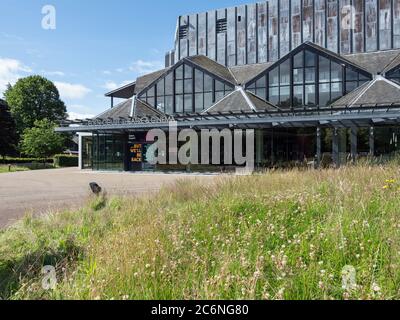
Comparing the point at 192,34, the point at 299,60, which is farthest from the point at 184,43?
the point at 299,60

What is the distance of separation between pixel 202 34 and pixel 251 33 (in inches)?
262

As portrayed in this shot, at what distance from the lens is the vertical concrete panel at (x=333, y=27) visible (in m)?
39.1

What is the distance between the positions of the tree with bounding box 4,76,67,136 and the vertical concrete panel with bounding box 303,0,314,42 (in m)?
40.4

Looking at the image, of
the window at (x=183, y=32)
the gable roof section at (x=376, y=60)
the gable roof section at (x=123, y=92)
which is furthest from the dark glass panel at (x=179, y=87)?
the window at (x=183, y=32)

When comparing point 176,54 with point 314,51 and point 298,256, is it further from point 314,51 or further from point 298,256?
point 298,256

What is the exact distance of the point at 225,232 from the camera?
477 cm

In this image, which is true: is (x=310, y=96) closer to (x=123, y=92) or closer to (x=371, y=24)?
(x=371, y=24)

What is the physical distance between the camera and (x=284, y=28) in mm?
42000

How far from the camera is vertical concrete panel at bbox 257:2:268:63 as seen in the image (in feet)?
A: 139

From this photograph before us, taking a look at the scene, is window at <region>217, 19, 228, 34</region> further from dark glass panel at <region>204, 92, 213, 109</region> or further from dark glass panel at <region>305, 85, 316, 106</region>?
dark glass panel at <region>305, 85, 316, 106</region>

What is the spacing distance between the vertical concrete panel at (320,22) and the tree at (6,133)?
35.3 meters

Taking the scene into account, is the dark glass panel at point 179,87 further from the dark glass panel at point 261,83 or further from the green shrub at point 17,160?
the green shrub at point 17,160

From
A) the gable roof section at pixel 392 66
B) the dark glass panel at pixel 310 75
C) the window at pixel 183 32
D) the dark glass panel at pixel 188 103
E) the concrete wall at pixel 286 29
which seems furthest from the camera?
the window at pixel 183 32
